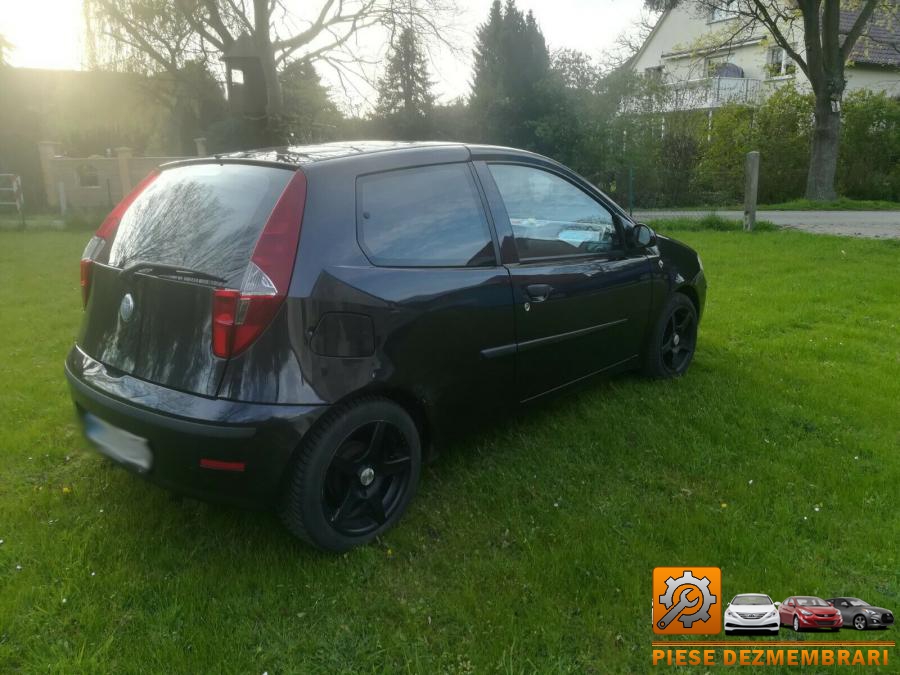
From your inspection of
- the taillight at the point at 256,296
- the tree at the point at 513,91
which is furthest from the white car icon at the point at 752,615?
the tree at the point at 513,91

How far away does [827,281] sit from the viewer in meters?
8.01

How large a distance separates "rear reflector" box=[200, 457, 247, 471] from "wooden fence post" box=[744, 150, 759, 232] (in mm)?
11884

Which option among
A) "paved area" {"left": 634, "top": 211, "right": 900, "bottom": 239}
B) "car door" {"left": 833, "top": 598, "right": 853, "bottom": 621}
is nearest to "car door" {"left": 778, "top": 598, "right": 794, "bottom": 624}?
"car door" {"left": 833, "top": 598, "right": 853, "bottom": 621}

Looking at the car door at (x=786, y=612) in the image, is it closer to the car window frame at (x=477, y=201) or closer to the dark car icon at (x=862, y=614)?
the dark car icon at (x=862, y=614)

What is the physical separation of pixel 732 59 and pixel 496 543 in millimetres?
37213

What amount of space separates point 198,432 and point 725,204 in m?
20.2

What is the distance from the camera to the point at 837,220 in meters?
14.8

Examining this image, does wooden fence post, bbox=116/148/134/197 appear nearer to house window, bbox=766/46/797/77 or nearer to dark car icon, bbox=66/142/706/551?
dark car icon, bbox=66/142/706/551

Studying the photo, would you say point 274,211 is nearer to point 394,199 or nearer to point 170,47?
point 394,199

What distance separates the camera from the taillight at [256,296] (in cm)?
252

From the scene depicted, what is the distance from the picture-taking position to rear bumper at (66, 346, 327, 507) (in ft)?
8.18

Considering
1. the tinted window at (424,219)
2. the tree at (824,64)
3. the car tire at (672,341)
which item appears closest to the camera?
the tinted window at (424,219)

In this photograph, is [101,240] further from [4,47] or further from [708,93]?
[4,47]

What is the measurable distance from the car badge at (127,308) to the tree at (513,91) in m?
17.0
